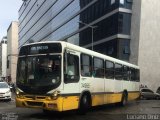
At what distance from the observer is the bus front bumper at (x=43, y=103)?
1488 cm

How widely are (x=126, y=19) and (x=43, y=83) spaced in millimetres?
43654

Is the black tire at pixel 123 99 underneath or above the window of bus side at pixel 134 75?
underneath

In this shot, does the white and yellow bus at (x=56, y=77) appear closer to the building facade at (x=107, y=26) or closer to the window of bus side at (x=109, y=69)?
the window of bus side at (x=109, y=69)

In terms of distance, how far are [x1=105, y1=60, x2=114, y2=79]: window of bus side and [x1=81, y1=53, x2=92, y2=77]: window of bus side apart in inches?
99.8

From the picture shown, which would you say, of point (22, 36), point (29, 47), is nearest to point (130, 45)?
point (29, 47)

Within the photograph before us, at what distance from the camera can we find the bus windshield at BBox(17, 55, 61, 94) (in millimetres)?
15102

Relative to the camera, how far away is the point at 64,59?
15406mm

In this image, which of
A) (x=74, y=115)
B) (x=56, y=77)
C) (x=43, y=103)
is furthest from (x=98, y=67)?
(x=43, y=103)

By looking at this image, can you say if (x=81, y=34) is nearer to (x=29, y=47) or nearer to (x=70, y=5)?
(x=70, y=5)

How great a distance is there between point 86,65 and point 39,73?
9.52 ft

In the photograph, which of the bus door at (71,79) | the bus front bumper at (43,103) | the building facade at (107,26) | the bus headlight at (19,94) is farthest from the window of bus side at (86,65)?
the building facade at (107,26)

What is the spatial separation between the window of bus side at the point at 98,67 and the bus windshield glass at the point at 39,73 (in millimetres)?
3683

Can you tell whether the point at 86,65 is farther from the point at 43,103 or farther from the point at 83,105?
the point at 43,103

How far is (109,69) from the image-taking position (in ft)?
69.3
